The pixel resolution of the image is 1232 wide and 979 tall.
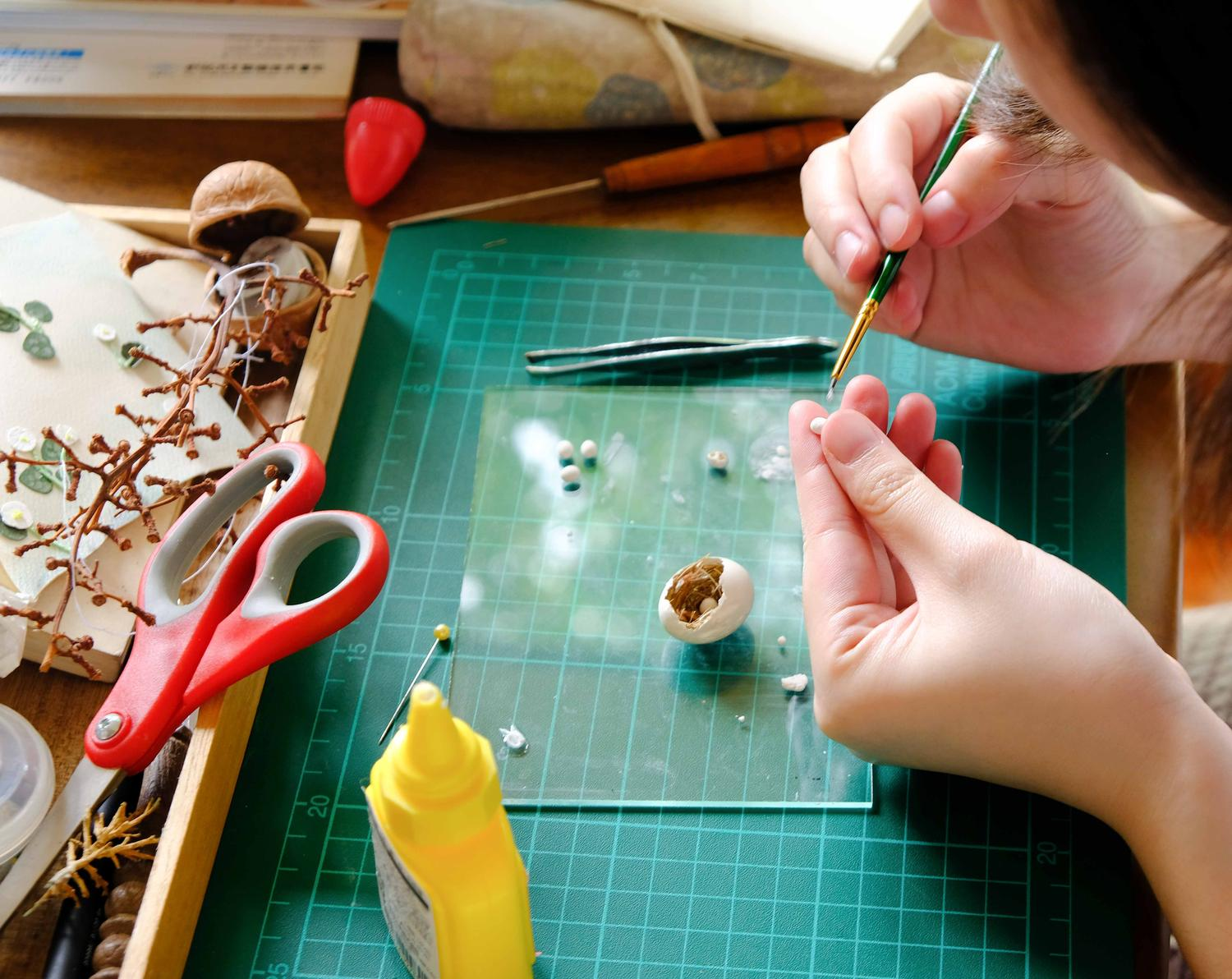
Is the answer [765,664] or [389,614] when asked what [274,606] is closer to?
[389,614]

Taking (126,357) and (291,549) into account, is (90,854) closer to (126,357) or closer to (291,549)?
(291,549)

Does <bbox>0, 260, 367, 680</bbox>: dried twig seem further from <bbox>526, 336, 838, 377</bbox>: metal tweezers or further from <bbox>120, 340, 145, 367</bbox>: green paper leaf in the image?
<bbox>526, 336, 838, 377</bbox>: metal tweezers

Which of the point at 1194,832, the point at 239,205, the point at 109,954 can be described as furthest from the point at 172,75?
the point at 1194,832

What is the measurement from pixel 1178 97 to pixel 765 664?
519 millimetres

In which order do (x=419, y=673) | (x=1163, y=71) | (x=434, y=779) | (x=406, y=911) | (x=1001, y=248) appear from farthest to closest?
1. (x=1001, y=248)
2. (x=419, y=673)
3. (x=406, y=911)
4. (x=434, y=779)
5. (x=1163, y=71)

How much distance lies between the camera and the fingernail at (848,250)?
90cm

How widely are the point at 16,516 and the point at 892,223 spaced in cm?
70

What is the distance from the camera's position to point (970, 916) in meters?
0.75

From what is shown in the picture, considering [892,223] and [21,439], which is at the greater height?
[892,223]

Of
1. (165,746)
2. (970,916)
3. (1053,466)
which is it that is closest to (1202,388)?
(1053,466)

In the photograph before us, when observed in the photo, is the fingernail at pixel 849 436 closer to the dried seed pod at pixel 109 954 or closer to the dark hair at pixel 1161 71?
the dark hair at pixel 1161 71

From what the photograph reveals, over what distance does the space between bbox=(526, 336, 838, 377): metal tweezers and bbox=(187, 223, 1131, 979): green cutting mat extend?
17 millimetres

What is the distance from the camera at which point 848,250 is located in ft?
2.96

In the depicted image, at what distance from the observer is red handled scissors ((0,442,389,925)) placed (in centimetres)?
74
